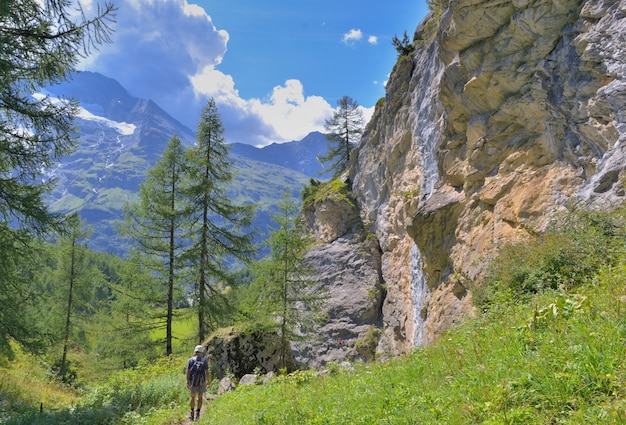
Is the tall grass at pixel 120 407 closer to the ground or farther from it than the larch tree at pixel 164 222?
closer to the ground

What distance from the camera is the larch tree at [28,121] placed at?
9.00 m

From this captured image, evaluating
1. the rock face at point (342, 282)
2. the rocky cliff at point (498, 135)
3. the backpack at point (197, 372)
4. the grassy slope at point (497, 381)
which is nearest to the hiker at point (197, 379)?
the backpack at point (197, 372)

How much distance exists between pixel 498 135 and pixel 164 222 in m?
17.4

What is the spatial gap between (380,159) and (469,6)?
13015 millimetres

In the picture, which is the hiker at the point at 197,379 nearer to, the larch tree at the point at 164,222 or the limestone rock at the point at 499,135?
the limestone rock at the point at 499,135

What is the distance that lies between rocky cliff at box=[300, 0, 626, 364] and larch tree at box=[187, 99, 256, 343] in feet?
31.4

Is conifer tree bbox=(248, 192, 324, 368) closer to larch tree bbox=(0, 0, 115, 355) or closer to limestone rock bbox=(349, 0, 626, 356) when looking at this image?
limestone rock bbox=(349, 0, 626, 356)

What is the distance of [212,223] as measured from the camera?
2070 centimetres

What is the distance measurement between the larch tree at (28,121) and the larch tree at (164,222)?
29.7 feet

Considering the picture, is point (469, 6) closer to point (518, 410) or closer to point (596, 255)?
point (596, 255)

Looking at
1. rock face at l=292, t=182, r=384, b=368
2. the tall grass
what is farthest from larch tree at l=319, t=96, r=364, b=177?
the tall grass

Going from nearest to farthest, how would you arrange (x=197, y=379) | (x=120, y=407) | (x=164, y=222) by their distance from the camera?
(x=197, y=379) < (x=120, y=407) < (x=164, y=222)

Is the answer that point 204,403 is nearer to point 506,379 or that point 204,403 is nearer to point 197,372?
point 197,372

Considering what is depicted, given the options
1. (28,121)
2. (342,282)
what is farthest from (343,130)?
(28,121)
